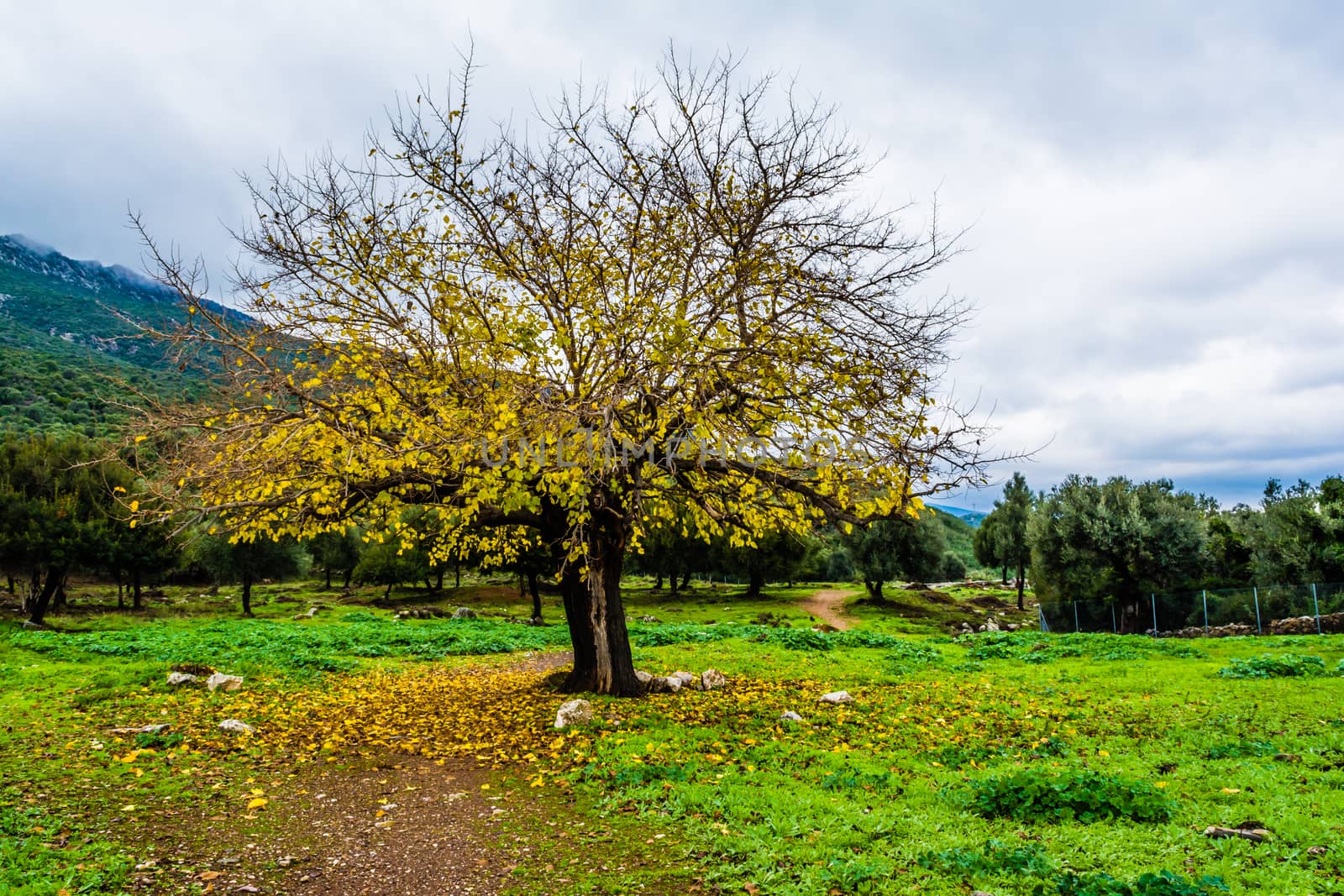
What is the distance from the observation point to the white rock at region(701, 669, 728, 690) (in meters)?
14.9

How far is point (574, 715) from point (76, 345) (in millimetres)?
101386

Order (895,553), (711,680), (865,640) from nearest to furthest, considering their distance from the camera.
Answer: (711,680)
(865,640)
(895,553)

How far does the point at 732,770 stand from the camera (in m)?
8.70

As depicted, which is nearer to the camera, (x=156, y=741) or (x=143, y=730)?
(x=156, y=741)

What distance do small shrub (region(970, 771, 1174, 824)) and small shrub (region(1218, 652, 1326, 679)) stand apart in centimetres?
937

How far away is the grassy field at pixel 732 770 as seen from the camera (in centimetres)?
580

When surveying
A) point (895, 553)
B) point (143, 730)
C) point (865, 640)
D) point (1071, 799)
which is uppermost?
point (895, 553)

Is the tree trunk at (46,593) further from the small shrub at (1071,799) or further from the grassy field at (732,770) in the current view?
the small shrub at (1071,799)

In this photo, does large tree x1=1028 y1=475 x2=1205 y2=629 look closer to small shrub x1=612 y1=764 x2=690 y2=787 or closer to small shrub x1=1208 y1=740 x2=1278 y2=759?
small shrub x1=1208 y1=740 x2=1278 y2=759

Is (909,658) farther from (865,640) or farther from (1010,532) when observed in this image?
(1010,532)

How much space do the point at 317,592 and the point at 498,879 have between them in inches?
2294

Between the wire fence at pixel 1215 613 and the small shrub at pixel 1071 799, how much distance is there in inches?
950

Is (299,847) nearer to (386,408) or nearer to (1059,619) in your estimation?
(386,408)

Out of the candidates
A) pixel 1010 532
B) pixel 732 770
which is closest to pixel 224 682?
pixel 732 770
